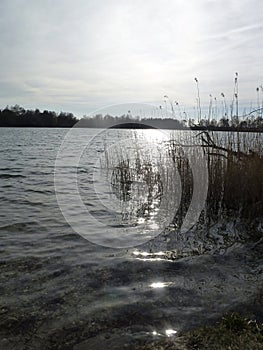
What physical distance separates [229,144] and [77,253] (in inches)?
195

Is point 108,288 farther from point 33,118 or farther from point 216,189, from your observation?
point 33,118

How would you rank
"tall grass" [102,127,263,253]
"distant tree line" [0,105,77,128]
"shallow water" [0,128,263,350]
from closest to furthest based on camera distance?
1. "shallow water" [0,128,263,350]
2. "tall grass" [102,127,263,253]
3. "distant tree line" [0,105,77,128]

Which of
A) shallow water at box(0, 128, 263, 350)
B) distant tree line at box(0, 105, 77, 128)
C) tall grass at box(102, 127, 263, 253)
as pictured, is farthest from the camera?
distant tree line at box(0, 105, 77, 128)

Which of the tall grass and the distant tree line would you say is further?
the distant tree line

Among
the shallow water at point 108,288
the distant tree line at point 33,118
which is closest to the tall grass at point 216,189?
the shallow water at point 108,288

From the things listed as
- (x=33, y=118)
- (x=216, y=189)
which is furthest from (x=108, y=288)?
(x=33, y=118)

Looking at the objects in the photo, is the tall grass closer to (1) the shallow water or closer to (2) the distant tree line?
(1) the shallow water

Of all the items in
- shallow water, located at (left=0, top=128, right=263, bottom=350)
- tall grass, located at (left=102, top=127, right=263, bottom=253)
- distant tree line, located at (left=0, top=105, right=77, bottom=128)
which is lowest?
shallow water, located at (left=0, top=128, right=263, bottom=350)

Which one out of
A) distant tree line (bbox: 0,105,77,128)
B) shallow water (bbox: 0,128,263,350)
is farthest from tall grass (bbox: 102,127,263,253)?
distant tree line (bbox: 0,105,77,128)

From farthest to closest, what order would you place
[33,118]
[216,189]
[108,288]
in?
[33,118] → [216,189] → [108,288]

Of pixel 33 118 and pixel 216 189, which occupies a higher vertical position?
pixel 33 118

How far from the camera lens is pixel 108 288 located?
4176 millimetres

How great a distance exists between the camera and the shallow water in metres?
3.24

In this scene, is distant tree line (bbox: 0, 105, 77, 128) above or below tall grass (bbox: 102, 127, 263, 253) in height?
above
